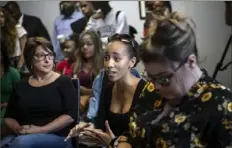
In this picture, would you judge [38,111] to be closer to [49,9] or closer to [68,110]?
[68,110]

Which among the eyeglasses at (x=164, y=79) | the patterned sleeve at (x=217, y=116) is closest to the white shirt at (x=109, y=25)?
the eyeglasses at (x=164, y=79)

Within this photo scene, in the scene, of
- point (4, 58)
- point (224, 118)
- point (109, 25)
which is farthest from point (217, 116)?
point (4, 58)

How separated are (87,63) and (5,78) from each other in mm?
264

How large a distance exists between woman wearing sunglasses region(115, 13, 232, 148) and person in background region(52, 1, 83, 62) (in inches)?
16.1

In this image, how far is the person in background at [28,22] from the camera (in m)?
1.15

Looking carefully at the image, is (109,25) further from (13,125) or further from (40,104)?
(13,125)

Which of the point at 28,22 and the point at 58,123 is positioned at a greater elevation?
the point at 28,22

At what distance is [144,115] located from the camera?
86cm

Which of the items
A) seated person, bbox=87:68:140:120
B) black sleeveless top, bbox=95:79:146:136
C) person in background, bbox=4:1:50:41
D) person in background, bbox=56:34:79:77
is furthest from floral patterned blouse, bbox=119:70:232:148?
person in background, bbox=4:1:50:41

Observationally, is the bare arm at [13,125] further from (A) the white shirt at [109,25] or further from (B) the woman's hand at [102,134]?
(A) the white shirt at [109,25]

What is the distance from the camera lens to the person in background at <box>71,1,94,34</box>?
45.2 inches

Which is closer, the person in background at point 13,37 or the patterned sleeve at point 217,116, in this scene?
the patterned sleeve at point 217,116

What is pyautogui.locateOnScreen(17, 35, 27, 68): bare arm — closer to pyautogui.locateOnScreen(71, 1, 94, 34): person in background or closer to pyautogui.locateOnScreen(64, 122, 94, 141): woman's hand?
pyautogui.locateOnScreen(71, 1, 94, 34): person in background

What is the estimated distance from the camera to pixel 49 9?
1149 millimetres
